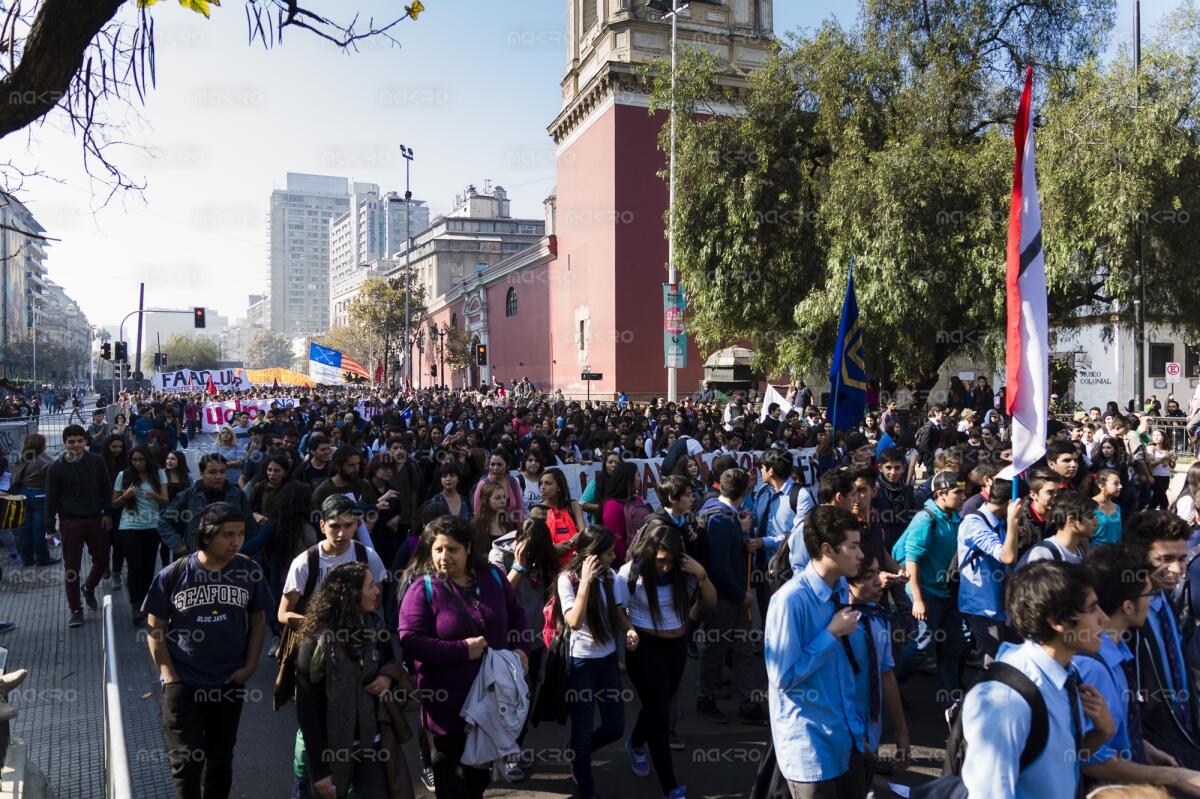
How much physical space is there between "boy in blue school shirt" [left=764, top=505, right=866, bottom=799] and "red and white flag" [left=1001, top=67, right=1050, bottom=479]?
6.71ft

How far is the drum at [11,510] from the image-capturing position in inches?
322

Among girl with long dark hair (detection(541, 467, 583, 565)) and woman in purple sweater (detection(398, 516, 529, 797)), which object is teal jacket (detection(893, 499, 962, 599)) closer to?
girl with long dark hair (detection(541, 467, 583, 565))

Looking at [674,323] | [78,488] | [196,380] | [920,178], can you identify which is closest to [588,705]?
[78,488]

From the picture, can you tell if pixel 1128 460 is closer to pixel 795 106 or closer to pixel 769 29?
pixel 795 106

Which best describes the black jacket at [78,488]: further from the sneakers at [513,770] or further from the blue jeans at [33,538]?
the sneakers at [513,770]

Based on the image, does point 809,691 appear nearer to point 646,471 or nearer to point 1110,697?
point 1110,697

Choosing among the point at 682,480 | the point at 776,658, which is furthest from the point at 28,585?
the point at 776,658

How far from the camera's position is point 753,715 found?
592cm

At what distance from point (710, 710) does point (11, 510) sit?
669 cm

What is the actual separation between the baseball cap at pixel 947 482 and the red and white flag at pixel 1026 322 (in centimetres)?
65

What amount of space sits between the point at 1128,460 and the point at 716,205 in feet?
39.8

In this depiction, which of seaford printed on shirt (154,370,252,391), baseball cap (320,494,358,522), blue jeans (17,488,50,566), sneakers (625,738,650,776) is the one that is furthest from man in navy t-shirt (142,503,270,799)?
seaford printed on shirt (154,370,252,391)

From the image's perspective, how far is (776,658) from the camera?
11.2 feet

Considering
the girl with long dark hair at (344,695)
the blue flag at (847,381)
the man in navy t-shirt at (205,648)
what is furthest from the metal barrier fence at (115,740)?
the blue flag at (847,381)
